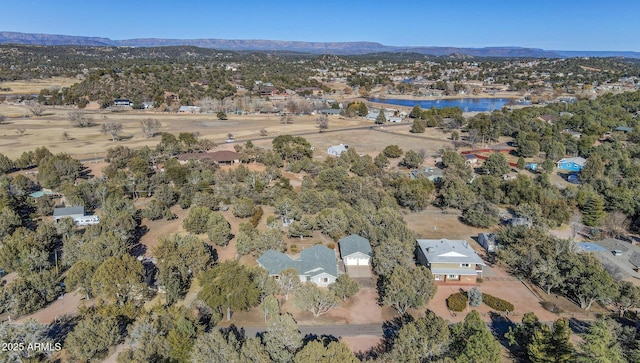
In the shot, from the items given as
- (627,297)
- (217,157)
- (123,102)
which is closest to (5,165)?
(217,157)

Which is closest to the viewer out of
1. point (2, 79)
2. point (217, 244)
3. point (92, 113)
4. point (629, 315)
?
point (629, 315)

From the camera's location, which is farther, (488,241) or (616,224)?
(616,224)

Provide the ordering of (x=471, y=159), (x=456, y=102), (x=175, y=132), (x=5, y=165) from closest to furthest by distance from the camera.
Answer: (x=5, y=165) < (x=471, y=159) < (x=175, y=132) < (x=456, y=102)

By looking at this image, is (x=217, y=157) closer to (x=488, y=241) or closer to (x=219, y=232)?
(x=219, y=232)

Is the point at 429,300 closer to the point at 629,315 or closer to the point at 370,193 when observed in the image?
the point at 629,315

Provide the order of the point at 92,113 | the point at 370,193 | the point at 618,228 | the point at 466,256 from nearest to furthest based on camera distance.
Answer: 1. the point at 466,256
2. the point at 618,228
3. the point at 370,193
4. the point at 92,113

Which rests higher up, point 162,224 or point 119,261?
point 119,261

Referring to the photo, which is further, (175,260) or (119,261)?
(175,260)

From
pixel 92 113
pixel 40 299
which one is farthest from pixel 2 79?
pixel 40 299
